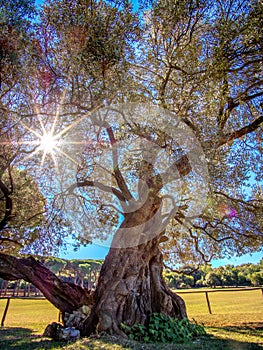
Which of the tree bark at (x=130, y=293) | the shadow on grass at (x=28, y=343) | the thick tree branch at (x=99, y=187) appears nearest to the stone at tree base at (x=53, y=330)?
the shadow on grass at (x=28, y=343)

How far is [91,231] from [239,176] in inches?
248

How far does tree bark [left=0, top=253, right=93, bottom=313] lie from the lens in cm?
729

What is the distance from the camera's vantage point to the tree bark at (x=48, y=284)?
7289 millimetres

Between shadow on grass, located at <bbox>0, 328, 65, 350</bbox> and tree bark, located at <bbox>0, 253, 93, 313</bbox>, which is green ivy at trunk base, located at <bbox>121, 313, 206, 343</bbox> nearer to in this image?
shadow on grass, located at <bbox>0, 328, 65, 350</bbox>

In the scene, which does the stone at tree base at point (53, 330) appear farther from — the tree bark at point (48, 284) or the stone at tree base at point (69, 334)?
the tree bark at point (48, 284)

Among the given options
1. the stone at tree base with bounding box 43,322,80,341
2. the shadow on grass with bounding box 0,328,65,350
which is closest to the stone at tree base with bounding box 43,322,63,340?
the stone at tree base with bounding box 43,322,80,341

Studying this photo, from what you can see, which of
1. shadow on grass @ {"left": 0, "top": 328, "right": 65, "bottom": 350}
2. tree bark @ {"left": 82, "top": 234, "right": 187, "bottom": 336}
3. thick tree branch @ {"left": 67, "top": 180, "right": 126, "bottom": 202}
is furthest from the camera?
thick tree branch @ {"left": 67, "top": 180, "right": 126, "bottom": 202}

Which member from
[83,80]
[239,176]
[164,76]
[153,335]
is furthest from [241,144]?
[153,335]

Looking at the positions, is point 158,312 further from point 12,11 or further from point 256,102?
point 12,11

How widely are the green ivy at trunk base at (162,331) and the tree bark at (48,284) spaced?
75.8 inches

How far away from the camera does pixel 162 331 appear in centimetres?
603

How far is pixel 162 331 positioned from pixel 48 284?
142 inches

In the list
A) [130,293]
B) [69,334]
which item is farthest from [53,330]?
[130,293]

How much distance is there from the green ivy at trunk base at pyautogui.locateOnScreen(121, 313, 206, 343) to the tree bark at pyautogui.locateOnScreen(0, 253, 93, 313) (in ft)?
6.32
